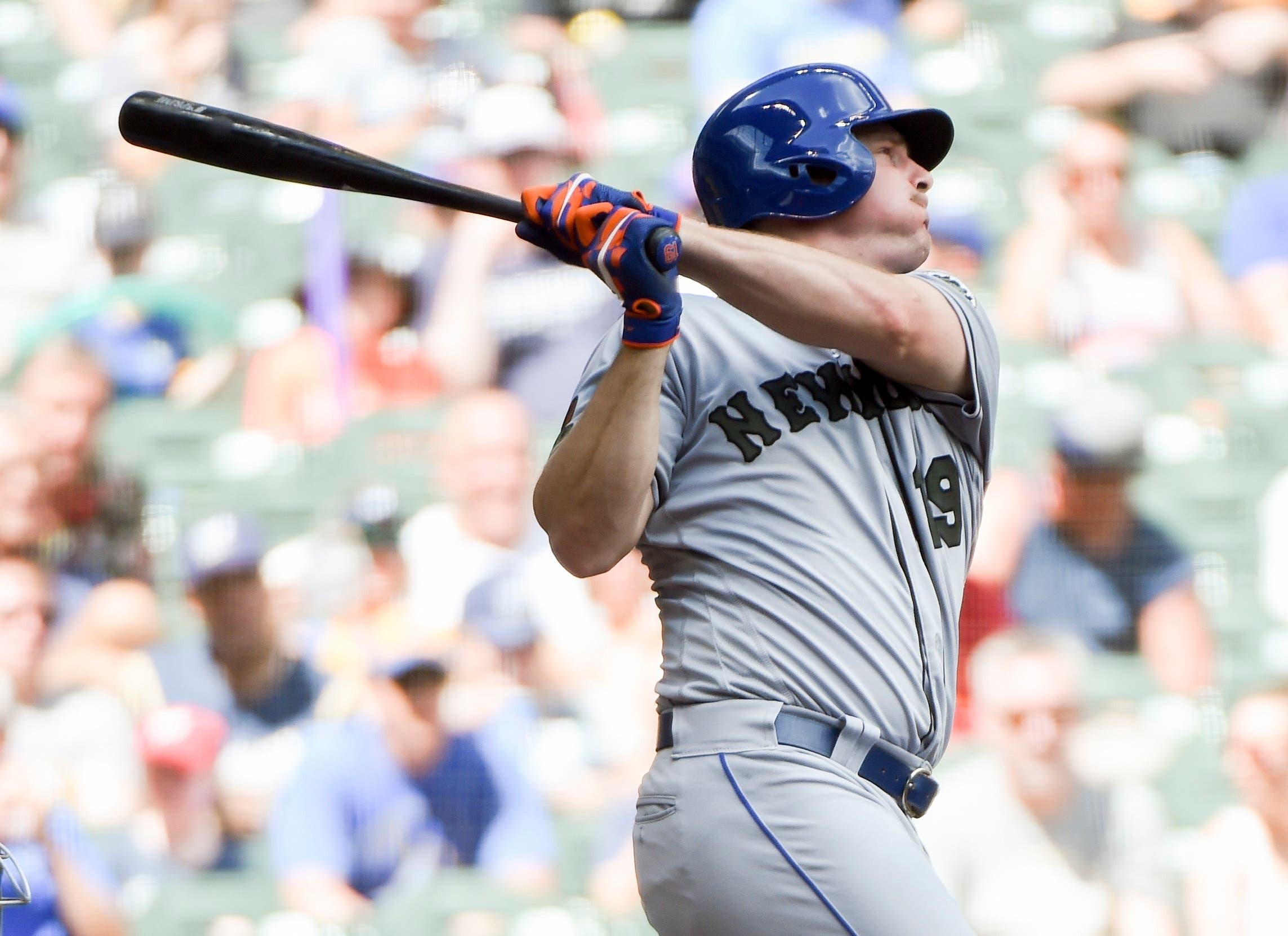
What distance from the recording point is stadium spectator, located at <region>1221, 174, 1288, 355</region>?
3.51 meters

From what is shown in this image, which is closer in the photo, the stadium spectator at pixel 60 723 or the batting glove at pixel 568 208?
the batting glove at pixel 568 208

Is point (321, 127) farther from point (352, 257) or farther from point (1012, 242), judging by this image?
point (1012, 242)

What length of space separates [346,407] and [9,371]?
886 millimetres

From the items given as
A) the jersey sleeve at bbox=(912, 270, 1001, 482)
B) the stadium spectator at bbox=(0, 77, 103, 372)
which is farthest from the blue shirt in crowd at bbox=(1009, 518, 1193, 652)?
the stadium spectator at bbox=(0, 77, 103, 372)

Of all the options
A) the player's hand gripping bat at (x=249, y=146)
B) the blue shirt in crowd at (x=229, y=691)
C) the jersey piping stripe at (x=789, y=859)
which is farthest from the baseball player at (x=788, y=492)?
the blue shirt in crowd at (x=229, y=691)

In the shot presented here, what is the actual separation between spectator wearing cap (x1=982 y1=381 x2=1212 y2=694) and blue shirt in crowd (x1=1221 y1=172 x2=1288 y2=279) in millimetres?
459

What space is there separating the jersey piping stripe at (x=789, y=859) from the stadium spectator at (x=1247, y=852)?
2.21 metres

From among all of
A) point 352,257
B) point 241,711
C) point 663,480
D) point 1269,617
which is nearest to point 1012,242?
point 1269,617

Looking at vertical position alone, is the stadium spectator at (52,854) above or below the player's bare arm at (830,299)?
below

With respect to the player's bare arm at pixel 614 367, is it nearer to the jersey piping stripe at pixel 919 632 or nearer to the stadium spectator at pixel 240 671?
the jersey piping stripe at pixel 919 632

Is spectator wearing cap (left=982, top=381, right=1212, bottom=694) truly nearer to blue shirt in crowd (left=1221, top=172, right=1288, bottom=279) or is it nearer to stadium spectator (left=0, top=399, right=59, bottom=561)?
blue shirt in crowd (left=1221, top=172, right=1288, bottom=279)

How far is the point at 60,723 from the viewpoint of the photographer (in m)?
3.36

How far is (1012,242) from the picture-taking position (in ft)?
11.9

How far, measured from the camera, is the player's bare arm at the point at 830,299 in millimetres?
1311
